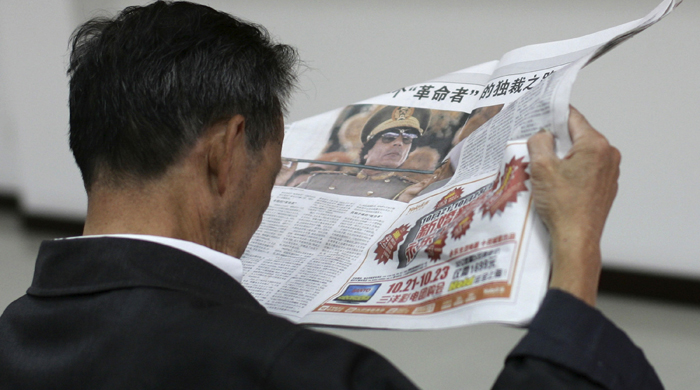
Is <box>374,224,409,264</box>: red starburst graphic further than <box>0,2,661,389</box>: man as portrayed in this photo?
Yes

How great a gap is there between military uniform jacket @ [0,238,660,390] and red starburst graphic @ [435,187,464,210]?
8.0 inches

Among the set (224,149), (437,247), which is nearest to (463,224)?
(437,247)

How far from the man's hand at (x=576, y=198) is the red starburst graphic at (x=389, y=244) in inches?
8.2

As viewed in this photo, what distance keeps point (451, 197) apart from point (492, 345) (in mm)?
1274

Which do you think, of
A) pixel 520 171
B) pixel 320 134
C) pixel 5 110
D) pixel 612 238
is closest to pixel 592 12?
pixel 612 238

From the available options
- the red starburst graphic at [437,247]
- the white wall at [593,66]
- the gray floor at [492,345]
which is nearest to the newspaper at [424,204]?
the red starburst graphic at [437,247]

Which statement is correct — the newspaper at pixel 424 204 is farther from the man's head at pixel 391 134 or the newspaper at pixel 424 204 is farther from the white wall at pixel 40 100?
the white wall at pixel 40 100

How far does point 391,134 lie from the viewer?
0.93 meters

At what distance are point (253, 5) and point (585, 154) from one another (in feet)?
6.58

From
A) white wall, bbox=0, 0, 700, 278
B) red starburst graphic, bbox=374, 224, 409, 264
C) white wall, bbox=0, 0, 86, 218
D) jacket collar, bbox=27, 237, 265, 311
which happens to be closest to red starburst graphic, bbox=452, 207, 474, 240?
red starburst graphic, bbox=374, 224, 409, 264

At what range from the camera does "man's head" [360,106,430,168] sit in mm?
904

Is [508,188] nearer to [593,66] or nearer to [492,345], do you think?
[492,345]

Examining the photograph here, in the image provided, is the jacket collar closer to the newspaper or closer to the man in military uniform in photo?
the newspaper

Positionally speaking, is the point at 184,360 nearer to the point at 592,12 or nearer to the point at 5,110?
the point at 592,12
